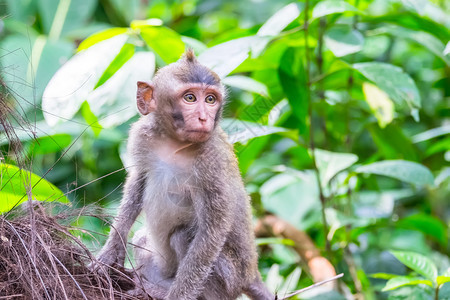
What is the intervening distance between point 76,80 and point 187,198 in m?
1.12

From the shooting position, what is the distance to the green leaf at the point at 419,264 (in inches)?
167

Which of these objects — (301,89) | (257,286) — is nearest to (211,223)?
(257,286)

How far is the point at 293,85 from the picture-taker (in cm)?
517

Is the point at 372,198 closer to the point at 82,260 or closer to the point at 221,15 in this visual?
the point at 82,260

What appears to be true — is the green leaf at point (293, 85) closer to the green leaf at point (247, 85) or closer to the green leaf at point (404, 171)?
the green leaf at point (247, 85)

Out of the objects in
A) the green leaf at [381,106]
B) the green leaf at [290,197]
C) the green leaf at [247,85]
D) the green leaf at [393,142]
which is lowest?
the green leaf at [290,197]

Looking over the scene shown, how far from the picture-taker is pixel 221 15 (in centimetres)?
1095

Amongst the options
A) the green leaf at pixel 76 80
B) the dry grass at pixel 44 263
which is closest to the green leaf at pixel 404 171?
the green leaf at pixel 76 80

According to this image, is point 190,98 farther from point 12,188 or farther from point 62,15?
point 62,15

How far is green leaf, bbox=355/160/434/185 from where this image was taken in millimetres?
4902

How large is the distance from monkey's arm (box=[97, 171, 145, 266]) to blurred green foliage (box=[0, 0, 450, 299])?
15 cm

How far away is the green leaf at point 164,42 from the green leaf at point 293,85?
0.89m

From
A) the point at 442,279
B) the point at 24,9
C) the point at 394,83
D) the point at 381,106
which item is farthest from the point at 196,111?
the point at 24,9

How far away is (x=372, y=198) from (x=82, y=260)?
4260 millimetres
